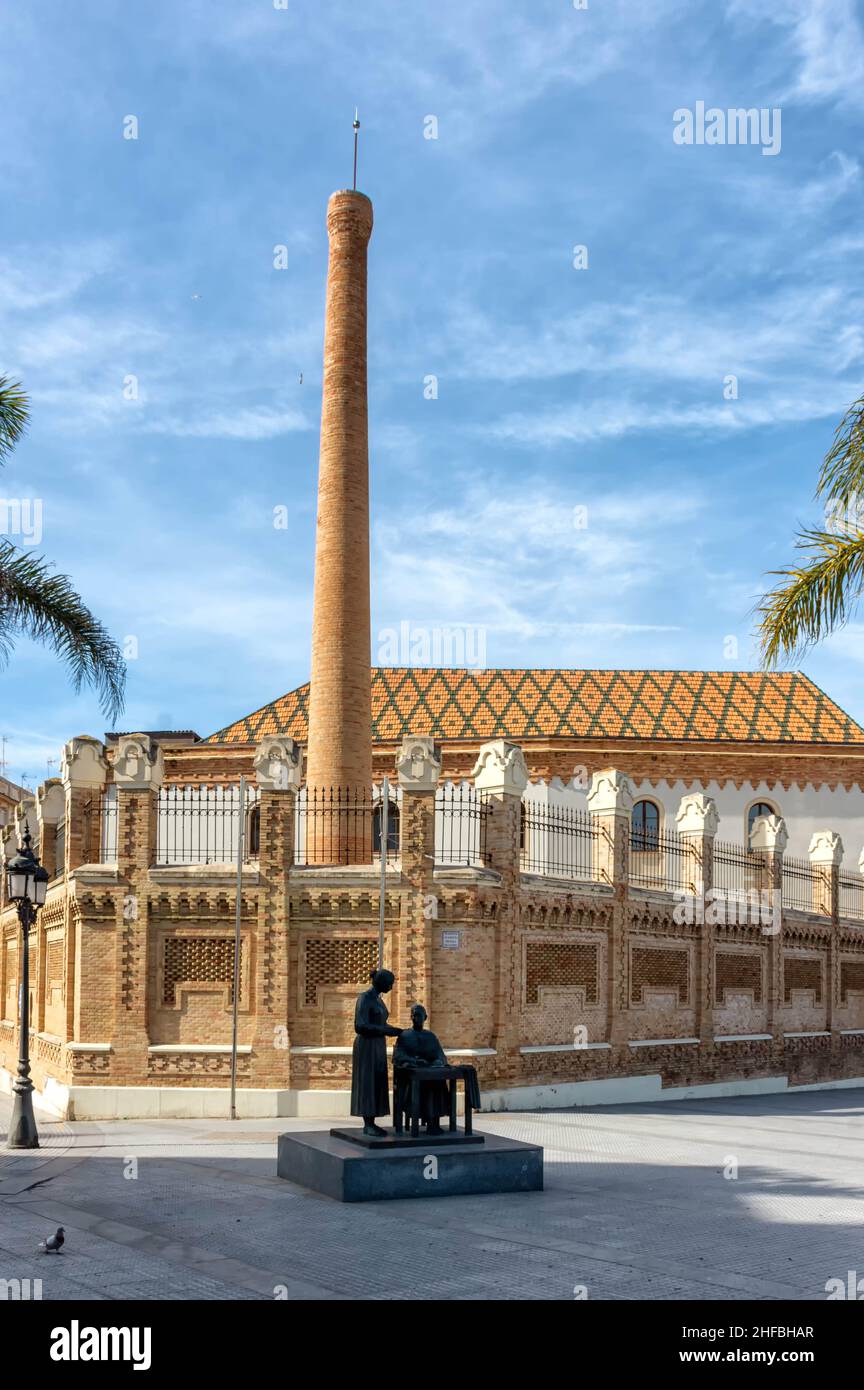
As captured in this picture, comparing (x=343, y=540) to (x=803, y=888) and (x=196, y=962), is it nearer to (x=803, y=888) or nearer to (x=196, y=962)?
(x=196, y=962)

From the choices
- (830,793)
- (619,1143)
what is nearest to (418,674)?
(830,793)

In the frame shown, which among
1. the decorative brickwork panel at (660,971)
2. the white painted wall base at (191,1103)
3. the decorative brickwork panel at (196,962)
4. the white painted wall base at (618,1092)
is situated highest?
the decorative brickwork panel at (196,962)

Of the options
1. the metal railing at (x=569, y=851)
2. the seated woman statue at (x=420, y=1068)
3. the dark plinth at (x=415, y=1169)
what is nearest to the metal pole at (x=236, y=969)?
the metal railing at (x=569, y=851)

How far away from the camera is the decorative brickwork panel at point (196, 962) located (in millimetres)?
20812

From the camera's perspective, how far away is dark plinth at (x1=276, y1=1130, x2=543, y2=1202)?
12352 mm

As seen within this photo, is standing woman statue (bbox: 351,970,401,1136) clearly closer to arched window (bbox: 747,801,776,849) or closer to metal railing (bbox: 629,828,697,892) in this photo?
metal railing (bbox: 629,828,697,892)

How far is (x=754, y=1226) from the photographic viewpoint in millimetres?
11578

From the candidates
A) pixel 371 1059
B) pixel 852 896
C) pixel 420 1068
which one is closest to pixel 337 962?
pixel 371 1059

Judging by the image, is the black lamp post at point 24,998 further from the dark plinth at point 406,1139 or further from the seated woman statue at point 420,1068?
the seated woman statue at point 420,1068

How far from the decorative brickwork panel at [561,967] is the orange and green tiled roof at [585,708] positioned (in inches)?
599

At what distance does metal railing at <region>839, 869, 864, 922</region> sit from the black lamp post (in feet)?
68.8
